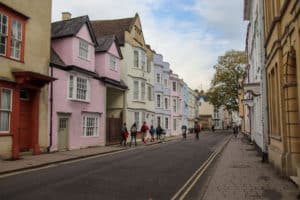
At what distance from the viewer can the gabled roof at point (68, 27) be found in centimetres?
2403

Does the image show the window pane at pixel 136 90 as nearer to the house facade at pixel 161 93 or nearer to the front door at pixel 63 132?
the house facade at pixel 161 93

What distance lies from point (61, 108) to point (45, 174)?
33.1ft

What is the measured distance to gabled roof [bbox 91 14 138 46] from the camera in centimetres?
3569

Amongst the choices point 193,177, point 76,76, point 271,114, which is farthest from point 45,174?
point 76,76

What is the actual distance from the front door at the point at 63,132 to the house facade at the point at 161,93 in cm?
2410

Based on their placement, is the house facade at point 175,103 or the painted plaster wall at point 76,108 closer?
the painted plaster wall at point 76,108

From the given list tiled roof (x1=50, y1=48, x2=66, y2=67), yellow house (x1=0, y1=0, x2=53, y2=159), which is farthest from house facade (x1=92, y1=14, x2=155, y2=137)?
yellow house (x1=0, y1=0, x2=53, y2=159)

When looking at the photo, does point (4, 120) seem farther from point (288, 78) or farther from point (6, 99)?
point (288, 78)

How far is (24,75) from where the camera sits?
1748 cm

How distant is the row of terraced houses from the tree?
1192 inches

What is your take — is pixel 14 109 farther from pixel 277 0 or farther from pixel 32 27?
pixel 277 0

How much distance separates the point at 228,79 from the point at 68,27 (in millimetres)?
46266

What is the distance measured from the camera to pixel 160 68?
49.7m

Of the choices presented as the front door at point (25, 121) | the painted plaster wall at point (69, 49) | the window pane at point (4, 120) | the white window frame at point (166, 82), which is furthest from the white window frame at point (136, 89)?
the window pane at point (4, 120)
